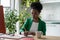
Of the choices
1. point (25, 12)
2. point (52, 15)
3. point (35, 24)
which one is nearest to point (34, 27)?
point (35, 24)

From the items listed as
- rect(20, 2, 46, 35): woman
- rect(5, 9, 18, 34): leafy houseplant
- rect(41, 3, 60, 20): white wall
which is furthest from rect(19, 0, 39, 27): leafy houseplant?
rect(20, 2, 46, 35): woman

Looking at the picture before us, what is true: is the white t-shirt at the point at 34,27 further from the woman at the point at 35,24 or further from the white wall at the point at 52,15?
the white wall at the point at 52,15

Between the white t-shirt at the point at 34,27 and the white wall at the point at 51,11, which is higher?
the white wall at the point at 51,11

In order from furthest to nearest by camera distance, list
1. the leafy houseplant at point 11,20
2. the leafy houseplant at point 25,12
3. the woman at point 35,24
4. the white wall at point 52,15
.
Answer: the leafy houseplant at point 25,12
the leafy houseplant at point 11,20
the white wall at point 52,15
the woman at point 35,24

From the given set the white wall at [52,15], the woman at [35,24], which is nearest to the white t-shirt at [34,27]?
the woman at [35,24]

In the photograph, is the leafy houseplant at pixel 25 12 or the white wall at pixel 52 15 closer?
the white wall at pixel 52 15

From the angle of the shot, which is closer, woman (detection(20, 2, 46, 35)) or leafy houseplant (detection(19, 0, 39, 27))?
woman (detection(20, 2, 46, 35))

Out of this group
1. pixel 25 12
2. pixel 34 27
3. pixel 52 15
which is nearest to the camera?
pixel 34 27

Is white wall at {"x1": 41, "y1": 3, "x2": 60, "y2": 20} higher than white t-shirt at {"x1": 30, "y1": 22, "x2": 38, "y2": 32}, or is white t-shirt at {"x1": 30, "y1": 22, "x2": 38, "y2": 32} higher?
white wall at {"x1": 41, "y1": 3, "x2": 60, "y2": 20}

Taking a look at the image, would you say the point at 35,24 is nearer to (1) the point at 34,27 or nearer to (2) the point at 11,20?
(1) the point at 34,27

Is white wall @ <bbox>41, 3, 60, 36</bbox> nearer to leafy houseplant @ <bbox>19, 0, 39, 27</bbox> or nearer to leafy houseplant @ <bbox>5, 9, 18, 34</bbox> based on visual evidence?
leafy houseplant @ <bbox>19, 0, 39, 27</bbox>

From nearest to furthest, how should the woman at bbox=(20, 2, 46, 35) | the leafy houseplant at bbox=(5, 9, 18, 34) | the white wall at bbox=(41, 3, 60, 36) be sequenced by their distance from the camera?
1. the woman at bbox=(20, 2, 46, 35)
2. the white wall at bbox=(41, 3, 60, 36)
3. the leafy houseplant at bbox=(5, 9, 18, 34)

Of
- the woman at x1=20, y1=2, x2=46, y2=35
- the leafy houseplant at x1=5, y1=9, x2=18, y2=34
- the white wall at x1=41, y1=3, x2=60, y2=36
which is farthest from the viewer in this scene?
the leafy houseplant at x1=5, y1=9, x2=18, y2=34

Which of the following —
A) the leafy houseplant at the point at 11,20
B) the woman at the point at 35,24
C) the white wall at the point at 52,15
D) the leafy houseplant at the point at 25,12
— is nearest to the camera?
the woman at the point at 35,24
